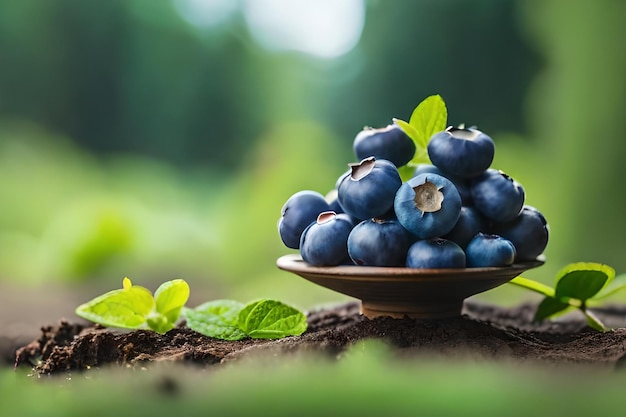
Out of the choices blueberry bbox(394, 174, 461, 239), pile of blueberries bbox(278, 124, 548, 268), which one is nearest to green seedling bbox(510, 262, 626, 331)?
pile of blueberries bbox(278, 124, 548, 268)

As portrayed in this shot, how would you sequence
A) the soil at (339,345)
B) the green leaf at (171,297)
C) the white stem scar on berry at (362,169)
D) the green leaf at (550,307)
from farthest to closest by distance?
the green leaf at (550,307), the green leaf at (171,297), the white stem scar on berry at (362,169), the soil at (339,345)

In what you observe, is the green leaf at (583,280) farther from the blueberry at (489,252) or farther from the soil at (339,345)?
the blueberry at (489,252)

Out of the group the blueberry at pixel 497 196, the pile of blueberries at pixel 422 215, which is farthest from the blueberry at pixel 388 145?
the blueberry at pixel 497 196

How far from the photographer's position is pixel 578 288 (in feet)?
3.04

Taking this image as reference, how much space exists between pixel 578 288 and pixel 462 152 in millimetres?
315

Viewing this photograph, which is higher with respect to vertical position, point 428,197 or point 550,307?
point 428,197

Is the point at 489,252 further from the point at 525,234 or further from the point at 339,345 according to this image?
the point at 339,345

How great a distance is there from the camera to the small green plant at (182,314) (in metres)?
0.81

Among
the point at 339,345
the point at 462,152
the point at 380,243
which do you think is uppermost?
the point at 462,152

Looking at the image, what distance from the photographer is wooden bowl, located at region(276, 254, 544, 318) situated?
69 centimetres

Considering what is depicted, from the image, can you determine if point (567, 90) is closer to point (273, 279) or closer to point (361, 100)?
point (361, 100)

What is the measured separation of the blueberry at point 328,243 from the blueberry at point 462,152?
0.44ft

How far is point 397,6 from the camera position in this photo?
215 centimetres

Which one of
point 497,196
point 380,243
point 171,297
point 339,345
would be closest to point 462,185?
point 497,196
